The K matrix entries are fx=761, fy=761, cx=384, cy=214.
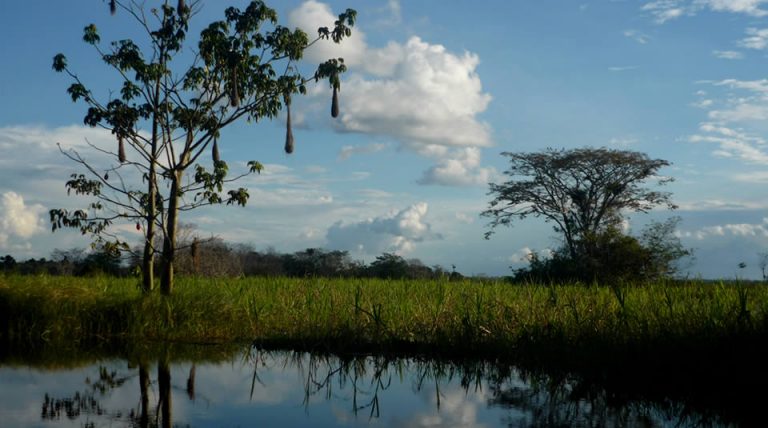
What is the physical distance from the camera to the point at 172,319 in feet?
39.1

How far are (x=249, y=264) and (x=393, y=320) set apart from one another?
23.8 metres

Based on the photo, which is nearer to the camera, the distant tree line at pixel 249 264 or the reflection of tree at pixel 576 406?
the reflection of tree at pixel 576 406

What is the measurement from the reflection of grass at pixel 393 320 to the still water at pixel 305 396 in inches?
26.2

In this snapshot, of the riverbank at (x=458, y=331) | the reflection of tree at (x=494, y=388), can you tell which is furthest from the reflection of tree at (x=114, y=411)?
the riverbank at (x=458, y=331)

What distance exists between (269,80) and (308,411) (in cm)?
759

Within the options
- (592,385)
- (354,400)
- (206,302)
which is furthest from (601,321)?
(206,302)

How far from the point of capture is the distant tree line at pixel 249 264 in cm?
2736

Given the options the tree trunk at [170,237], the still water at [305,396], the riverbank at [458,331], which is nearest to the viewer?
the still water at [305,396]

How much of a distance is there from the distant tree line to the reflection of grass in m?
9.84

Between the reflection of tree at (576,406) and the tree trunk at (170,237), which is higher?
the tree trunk at (170,237)

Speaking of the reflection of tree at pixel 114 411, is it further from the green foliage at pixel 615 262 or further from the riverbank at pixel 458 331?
the green foliage at pixel 615 262

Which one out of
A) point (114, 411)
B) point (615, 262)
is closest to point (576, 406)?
point (114, 411)

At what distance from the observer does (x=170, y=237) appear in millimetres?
12938

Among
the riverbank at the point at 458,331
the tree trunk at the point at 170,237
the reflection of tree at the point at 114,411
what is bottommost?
the reflection of tree at the point at 114,411
